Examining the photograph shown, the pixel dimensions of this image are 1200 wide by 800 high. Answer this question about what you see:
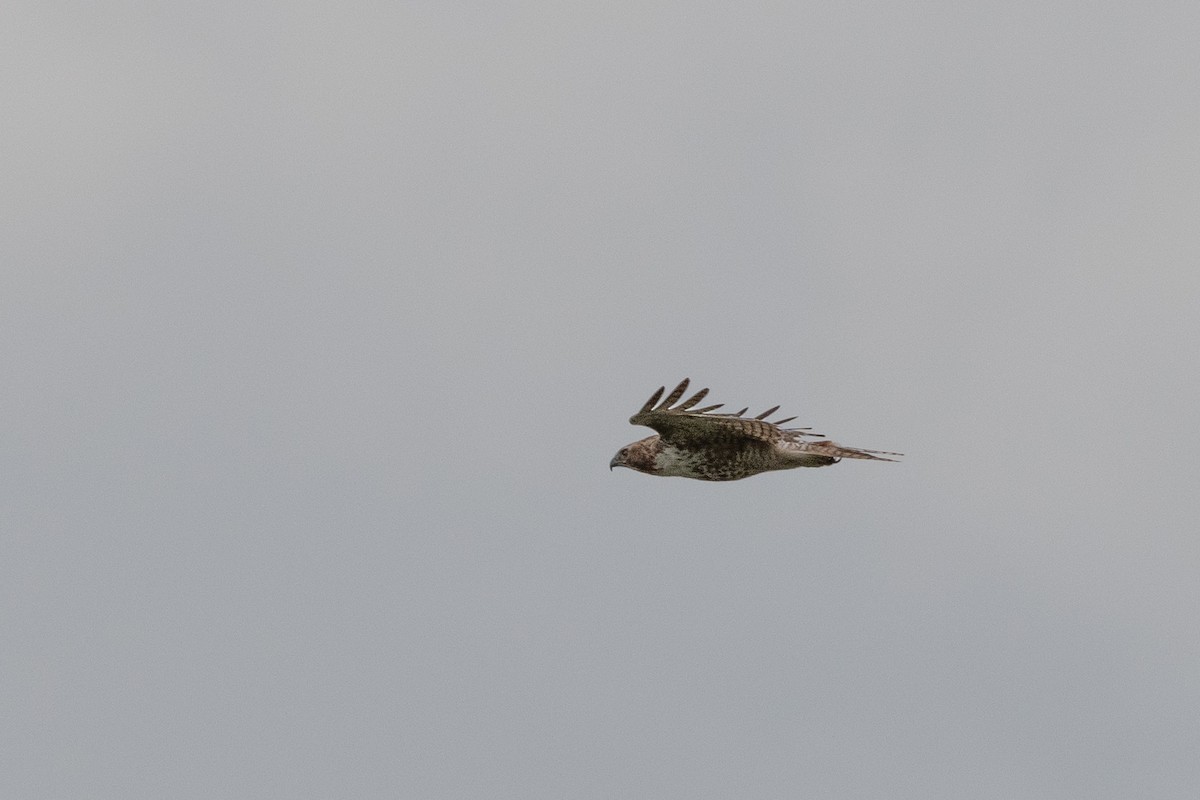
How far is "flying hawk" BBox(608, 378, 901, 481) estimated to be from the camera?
2658cm

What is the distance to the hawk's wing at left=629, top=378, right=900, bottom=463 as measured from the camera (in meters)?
26.2

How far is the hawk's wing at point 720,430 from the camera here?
26219 mm

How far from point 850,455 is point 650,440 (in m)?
2.60

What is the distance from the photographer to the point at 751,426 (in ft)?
88.7

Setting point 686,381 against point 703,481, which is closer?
point 686,381

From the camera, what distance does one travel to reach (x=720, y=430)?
88.9 ft

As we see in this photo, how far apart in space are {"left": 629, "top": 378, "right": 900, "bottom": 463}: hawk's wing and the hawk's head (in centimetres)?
56

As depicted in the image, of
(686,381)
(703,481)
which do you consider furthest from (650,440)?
(686,381)

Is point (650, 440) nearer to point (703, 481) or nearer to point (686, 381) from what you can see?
point (703, 481)

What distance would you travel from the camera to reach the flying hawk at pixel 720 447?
26.6 metres

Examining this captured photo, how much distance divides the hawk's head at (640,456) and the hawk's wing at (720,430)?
1.82ft

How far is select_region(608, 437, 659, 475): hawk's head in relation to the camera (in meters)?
28.2

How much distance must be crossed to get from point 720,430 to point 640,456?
1.59 meters

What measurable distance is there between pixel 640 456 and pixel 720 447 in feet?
4.25
